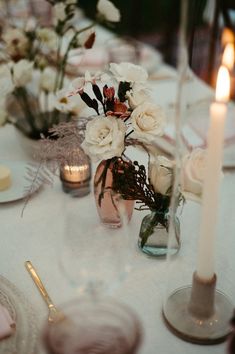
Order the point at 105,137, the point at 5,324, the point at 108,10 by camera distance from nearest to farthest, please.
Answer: the point at 5,324
the point at 105,137
the point at 108,10

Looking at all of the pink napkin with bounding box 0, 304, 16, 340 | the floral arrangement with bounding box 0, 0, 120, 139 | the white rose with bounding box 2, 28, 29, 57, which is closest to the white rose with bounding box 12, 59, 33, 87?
the floral arrangement with bounding box 0, 0, 120, 139

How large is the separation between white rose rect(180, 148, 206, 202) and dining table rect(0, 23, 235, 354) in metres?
0.11

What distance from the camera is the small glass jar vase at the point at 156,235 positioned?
3.11 feet

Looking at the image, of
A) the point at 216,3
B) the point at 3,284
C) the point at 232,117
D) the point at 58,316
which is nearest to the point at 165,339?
the point at 58,316

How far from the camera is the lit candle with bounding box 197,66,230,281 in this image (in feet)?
2.09

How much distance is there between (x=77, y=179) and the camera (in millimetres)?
1147

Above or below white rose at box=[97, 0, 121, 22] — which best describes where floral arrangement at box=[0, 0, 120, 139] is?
below

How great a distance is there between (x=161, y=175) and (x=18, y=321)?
336 millimetres

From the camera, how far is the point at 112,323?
0.62m

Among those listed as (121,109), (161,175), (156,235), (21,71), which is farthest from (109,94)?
(21,71)

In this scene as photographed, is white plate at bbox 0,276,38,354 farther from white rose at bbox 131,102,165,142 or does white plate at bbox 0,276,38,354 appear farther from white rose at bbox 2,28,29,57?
white rose at bbox 2,28,29,57

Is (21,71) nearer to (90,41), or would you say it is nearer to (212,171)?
(90,41)

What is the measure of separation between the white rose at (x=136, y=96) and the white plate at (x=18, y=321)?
0.38 meters

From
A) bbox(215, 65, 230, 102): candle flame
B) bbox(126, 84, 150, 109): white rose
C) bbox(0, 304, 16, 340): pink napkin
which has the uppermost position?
bbox(215, 65, 230, 102): candle flame
